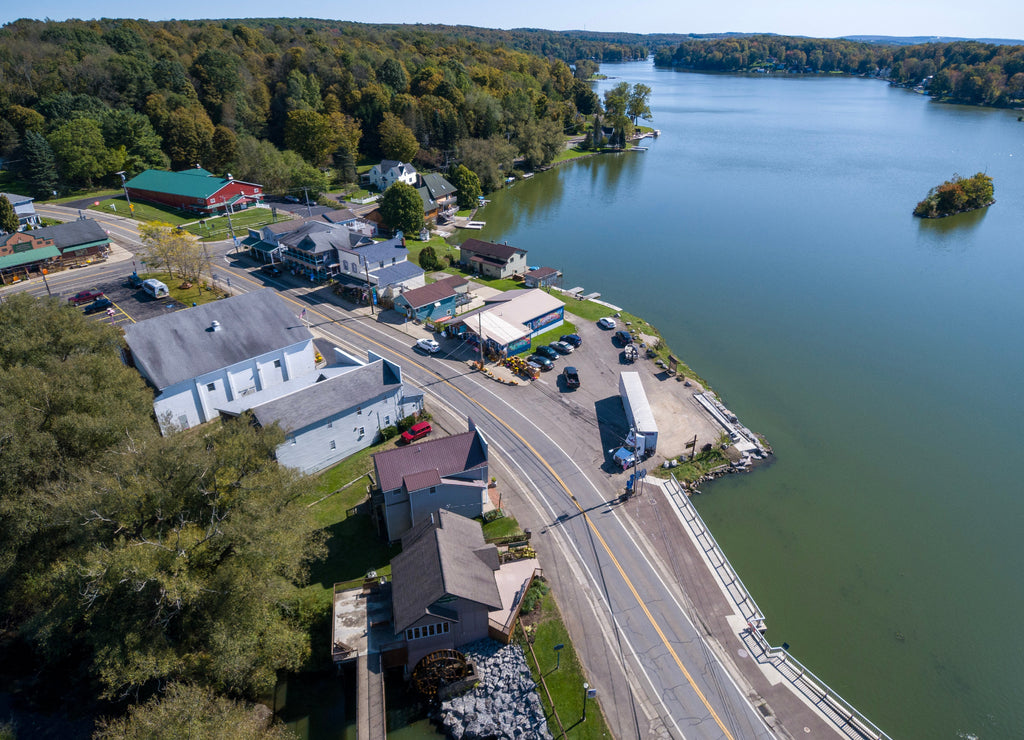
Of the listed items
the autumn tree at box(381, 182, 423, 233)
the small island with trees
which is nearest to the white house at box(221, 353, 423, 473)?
the autumn tree at box(381, 182, 423, 233)

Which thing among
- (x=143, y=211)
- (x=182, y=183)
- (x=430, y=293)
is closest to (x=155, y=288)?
(x=430, y=293)

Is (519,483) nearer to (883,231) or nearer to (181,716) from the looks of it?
(181,716)

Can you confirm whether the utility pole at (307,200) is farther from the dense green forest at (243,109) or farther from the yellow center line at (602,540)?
the yellow center line at (602,540)

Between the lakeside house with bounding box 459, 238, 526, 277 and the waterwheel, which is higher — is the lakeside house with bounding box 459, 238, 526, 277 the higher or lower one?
the higher one

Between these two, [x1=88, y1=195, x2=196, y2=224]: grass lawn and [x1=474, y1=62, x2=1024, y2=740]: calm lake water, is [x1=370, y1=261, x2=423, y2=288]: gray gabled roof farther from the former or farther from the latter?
[x1=88, y1=195, x2=196, y2=224]: grass lawn

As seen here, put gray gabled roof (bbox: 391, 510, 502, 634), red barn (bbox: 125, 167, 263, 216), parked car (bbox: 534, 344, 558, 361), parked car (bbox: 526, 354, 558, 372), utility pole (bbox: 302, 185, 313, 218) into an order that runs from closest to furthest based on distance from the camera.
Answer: gray gabled roof (bbox: 391, 510, 502, 634) < parked car (bbox: 526, 354, 558, 372) < parked car (bbox: 534, 344, 558, 361) < utility pole (bbox: 302, 185, 313, 218) < red barn (bbox: 125, 167, 263, 216)

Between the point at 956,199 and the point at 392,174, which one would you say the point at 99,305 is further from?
the point at 956,199
